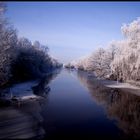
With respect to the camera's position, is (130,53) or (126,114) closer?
(126,114)

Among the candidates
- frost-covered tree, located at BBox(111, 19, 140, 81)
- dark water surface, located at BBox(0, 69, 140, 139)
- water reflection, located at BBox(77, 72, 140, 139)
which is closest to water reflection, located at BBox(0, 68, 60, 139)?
dark water surface, located at BBox(0, 69, 140, 139)

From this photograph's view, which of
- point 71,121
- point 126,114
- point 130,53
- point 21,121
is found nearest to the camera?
point 21,121

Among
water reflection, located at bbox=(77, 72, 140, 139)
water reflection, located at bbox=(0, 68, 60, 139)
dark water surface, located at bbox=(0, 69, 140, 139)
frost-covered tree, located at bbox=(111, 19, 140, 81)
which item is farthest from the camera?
frost-covered tree, located at bbox=(111, 19, 140, 81)

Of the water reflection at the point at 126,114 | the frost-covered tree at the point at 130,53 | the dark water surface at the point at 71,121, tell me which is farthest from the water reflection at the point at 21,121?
the frost-covered tree at the point at 130,53

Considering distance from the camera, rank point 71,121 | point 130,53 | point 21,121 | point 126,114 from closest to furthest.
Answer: point 21,121 < point 71,121 < point 126,114 < point 130,53

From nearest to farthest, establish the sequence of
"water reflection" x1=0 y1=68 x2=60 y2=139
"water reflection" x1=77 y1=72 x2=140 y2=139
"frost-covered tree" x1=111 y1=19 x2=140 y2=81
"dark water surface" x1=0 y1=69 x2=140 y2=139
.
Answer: "water reflection" x1=0 y1=68 x2=60 y2=139
"dark water surface" x1=0 y1=69 x2=140 y2=139
"water reflection" x1=77 y1=72 x2=140 y2=139
"frost-covered tree" x1=111 y1=19 x2=140 y2=81

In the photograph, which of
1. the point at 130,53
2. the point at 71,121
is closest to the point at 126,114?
the point at 71,121

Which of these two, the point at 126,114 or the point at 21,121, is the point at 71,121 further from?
the point at 126,114

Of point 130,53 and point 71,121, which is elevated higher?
point 130,53

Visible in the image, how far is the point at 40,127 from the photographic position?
714 inches

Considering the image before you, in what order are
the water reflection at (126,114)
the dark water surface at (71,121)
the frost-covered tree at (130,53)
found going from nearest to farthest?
the dark water surface at (71,121), the water reflection at (126,114), the frost-covered tree at (130,53)

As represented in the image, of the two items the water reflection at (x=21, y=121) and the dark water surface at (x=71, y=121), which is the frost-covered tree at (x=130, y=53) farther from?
the water reflection at (x=21, y=121)

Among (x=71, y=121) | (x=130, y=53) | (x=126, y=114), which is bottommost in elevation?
(x=126, y=114)

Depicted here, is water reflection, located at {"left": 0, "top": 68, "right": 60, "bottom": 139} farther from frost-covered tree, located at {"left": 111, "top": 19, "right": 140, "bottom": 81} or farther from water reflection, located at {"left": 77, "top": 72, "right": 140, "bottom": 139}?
frost-covered tree, located at {"left": 111, "top": 19, "right": 140, "bottom": 81}
